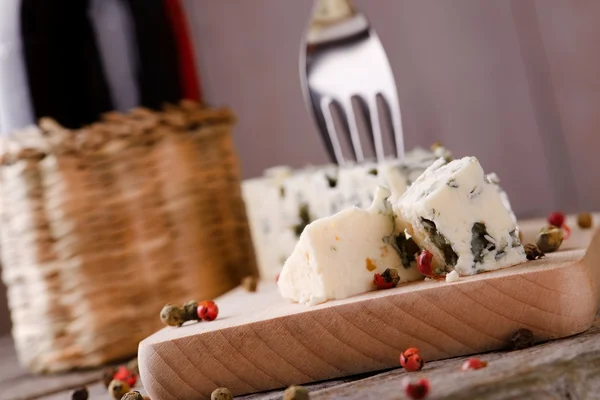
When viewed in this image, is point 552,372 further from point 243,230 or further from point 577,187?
point 577,187

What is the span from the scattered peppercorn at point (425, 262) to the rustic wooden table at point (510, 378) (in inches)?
4.3

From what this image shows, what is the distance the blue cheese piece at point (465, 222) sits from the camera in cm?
84

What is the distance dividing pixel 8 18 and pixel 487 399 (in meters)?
0.96

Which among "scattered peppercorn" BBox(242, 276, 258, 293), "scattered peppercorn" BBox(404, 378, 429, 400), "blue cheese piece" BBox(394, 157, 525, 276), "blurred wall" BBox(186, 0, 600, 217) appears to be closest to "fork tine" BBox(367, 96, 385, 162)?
"scattered peppercorn" BBox(242, 276, 258, 293)

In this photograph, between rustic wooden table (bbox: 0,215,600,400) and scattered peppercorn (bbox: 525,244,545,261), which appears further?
scattered peppercorn (bbox: 525,244,545,261)

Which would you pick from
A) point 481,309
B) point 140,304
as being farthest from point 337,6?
point 481,309

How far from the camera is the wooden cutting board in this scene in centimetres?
79

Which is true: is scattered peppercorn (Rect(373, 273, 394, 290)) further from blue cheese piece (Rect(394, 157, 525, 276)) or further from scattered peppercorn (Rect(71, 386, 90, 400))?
scattered peppercorn (Rect(71, 386, 90, 400))

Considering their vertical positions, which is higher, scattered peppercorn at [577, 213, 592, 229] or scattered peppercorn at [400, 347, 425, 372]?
scattered peppercorn at [400, 347, 425, 372]

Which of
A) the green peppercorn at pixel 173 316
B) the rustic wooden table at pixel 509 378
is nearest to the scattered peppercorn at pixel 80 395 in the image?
the green peppercorn at pixel 173 316

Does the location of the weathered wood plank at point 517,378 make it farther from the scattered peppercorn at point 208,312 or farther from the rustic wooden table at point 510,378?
the scattered peppercorn at point 208,312

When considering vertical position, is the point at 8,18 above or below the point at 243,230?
above

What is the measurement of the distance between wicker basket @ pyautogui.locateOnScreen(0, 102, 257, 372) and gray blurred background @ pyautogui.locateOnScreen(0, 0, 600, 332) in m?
0.75

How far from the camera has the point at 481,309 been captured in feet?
2.62
